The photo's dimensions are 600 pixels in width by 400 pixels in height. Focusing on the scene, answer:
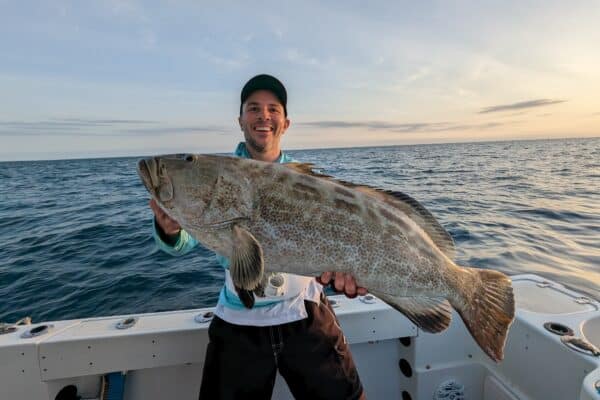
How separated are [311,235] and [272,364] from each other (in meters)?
1.23

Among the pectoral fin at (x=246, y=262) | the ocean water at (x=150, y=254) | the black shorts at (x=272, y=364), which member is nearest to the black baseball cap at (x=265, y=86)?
the pectoral fin at (x=246, y=262)

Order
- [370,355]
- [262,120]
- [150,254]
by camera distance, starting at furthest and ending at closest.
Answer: [150,254], [370,355], [262,120]

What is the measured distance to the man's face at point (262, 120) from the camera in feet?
11.3

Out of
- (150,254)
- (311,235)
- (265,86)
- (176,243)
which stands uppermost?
(265,86)

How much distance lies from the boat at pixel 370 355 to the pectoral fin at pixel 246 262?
4.66 ft

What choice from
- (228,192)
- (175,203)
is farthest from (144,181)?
(228,192)

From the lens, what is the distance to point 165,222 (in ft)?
9.04

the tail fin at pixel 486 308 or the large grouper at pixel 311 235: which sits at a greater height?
the large grouper at pixel 311 235

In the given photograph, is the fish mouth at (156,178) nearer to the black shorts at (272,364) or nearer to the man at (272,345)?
the man at (272,345)

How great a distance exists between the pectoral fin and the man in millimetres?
594

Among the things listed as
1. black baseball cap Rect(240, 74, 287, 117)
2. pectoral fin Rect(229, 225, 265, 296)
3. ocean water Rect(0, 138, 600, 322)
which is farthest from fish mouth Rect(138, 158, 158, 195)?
ocean water Rect(0, 138, 600, 322)

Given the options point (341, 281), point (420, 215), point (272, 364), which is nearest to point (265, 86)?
point (420, 215)

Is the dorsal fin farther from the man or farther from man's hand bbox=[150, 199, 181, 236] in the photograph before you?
man's hand bbox=[150, 199, 181, 236]

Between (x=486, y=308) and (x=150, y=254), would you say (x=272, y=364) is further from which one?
(x=150, y=254)
